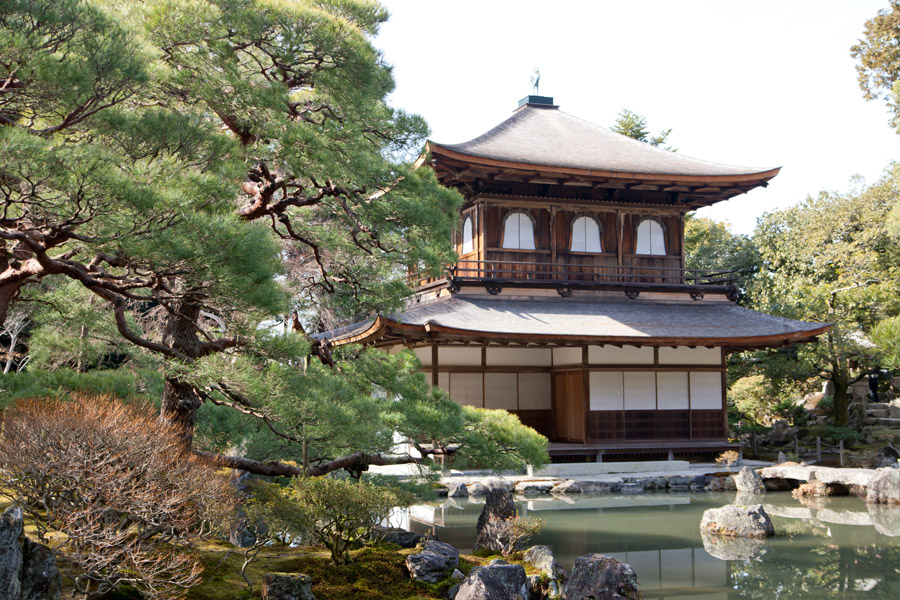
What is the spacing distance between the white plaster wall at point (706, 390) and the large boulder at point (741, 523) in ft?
19.5

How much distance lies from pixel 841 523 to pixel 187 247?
34.6ft

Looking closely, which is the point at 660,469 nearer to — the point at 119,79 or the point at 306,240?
the point at 306,240

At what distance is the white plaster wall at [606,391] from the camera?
51.7 ft

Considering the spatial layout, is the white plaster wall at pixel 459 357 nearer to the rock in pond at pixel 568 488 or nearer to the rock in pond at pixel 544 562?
the rock in pond at pixel 568 488

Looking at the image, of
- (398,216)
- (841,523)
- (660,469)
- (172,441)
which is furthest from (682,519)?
(172,441)

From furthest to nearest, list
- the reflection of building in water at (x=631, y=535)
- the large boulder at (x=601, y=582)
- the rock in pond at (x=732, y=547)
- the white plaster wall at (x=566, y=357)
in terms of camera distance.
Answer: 1. the white plaster wall at (x=566, y=357)
2. the rock in pond at (x=732, y=547)
3. the reflection of building in water at (x=631, y=535)
4. the large boulder at (x=601, y=582)

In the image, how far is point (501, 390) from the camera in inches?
651

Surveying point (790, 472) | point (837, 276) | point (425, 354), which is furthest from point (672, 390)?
point (837, 276)

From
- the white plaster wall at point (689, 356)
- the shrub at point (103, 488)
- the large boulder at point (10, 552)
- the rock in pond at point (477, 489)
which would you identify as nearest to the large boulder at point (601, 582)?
the shrub at point (103, 488)

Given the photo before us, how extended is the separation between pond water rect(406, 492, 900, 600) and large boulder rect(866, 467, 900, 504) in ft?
0.91

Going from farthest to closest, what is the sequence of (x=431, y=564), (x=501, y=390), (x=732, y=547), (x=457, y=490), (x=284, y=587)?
1. (x=501, y=390)
2. (x=457, y=490)
3. (x=732, y=547)
4. (x=431, y=564)
5. (x=284, y=587)

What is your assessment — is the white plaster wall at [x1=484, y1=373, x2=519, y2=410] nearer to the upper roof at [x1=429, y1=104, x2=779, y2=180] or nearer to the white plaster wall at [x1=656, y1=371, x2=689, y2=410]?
the white plaster wall at [x1=656, y1=371, x2=689, y2=410]

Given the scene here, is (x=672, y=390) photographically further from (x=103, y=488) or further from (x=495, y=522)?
(x=103, y=488)

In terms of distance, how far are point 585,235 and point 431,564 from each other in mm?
11542
